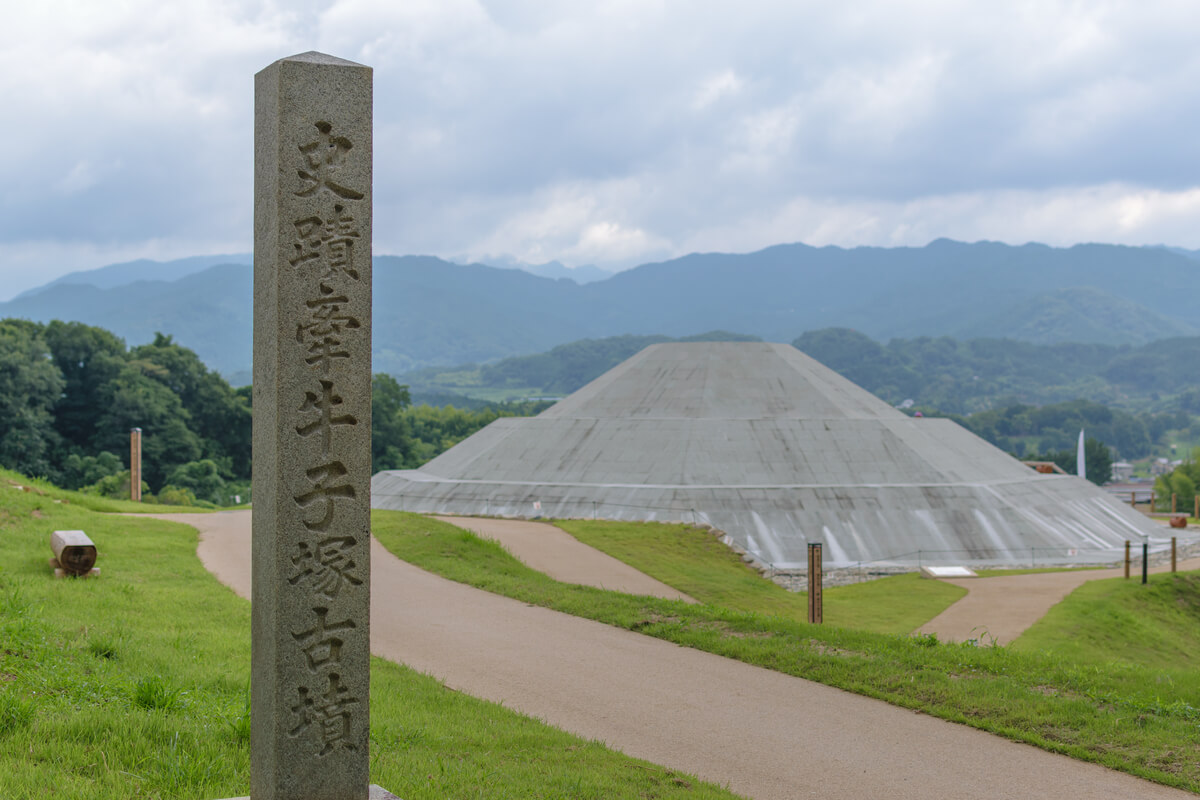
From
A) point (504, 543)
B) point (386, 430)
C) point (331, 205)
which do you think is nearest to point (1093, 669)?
point (331, 205)

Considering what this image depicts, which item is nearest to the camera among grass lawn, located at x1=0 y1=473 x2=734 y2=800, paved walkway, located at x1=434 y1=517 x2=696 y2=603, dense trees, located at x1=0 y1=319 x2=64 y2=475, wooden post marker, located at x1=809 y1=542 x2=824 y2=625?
grass lawn, located at x1=0 y1=473 x2=734 y2=800

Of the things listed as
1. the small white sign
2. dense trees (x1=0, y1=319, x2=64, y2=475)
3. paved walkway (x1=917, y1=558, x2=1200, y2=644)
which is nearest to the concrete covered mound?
the small white sign

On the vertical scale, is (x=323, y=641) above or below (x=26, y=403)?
below

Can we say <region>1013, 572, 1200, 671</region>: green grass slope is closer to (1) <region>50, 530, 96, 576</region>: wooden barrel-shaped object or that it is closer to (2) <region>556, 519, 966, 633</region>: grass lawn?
(2) <region>556, 519, 966, 633</region>: grass lawn

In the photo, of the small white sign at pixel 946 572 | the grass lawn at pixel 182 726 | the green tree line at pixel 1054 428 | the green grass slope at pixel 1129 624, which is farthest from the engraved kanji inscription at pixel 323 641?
the green tree line at pixel 1054 428

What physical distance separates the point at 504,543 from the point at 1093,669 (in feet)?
Result: 45.6

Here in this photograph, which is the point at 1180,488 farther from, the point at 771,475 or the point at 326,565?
the point at 326,565

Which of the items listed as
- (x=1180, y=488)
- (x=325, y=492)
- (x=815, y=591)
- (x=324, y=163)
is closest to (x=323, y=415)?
(x=325, y=492)

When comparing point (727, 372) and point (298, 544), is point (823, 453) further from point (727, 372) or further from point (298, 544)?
point (298, 544)

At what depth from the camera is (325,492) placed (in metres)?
4.71

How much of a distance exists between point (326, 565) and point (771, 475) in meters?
28.9

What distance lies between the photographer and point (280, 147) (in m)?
4.65

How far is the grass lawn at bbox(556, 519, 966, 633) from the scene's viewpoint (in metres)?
18.1

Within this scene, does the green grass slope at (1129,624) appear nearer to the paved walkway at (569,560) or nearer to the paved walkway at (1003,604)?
the paved walkway at (1003,604)
